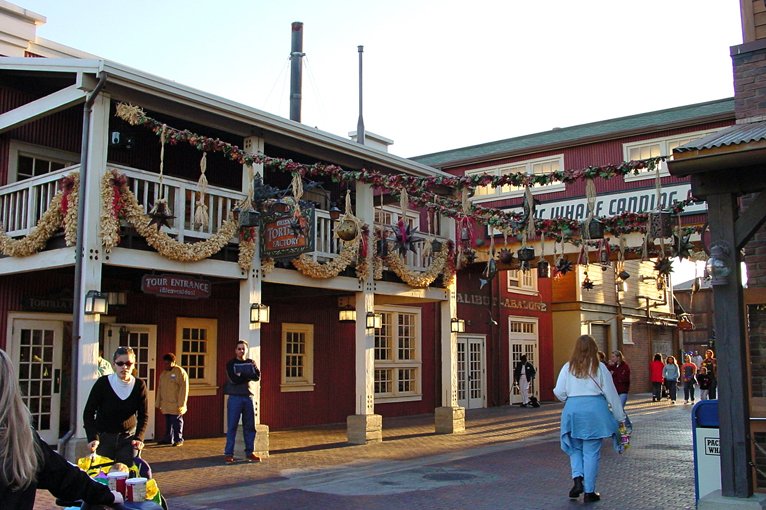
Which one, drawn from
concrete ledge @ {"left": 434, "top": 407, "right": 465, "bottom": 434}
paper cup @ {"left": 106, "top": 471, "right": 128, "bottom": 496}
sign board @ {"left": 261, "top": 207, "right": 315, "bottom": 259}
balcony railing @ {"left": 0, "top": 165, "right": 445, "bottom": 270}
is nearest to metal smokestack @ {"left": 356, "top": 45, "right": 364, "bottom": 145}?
concrete ledge @ {"left": 434, "top": 407, "right": 465, "bottom": 434}

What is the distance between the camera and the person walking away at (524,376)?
77.0 ft

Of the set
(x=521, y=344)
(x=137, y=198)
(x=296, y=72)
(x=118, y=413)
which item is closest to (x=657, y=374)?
(x=521, y=344)

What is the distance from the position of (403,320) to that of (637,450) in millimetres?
8765

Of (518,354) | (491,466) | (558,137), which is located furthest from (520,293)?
(491,466)

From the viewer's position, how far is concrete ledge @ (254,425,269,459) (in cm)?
1227

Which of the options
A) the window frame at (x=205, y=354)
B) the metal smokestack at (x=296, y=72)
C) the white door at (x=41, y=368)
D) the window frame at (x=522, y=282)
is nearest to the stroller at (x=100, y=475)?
the white door at (x=41, y=368)

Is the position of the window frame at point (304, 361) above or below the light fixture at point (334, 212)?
below

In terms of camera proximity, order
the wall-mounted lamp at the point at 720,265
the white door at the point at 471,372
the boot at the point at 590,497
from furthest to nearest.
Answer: the white door at the point at 471,372, the boot at the point at 590,497, the wall-mounted lamp at the point at 720,265

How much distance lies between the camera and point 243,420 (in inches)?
473

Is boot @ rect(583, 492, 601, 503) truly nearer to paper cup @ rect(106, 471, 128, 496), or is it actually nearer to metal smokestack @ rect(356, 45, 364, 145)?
paper cup @ rect(106, 471, 128, 496)

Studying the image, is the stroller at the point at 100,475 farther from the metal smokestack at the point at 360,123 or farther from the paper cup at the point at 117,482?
the metal smokestack at the point at 360,123

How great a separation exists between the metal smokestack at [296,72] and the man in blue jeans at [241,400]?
11.3 metres

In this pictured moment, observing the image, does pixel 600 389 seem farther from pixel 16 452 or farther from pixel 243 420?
pixel 16 452

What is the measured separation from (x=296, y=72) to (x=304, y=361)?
29.1 ft
